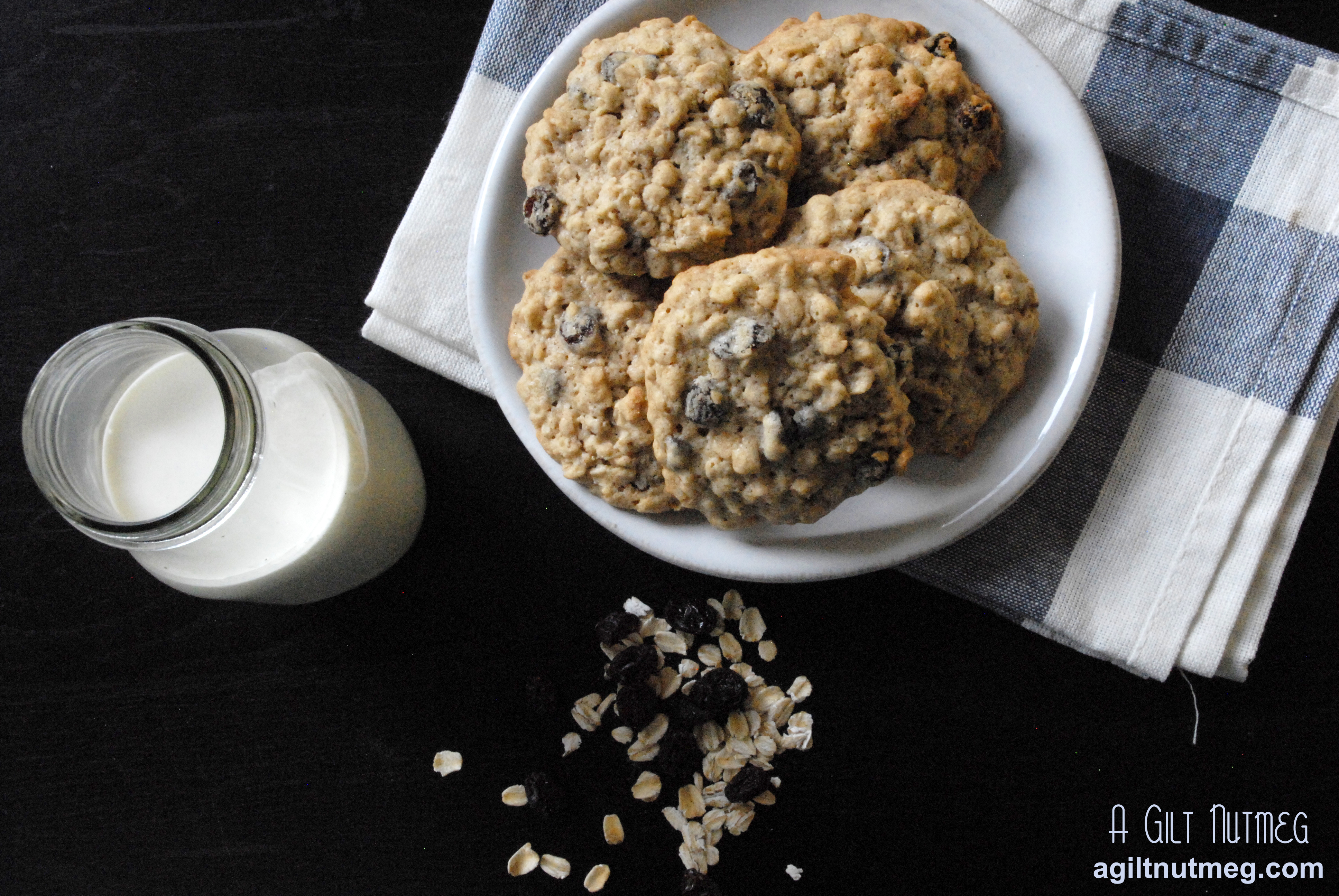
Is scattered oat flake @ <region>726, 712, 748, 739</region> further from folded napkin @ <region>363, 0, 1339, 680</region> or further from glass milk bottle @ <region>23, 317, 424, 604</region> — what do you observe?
glass milk bottle @ <region>23, 317, 424, 604</region>

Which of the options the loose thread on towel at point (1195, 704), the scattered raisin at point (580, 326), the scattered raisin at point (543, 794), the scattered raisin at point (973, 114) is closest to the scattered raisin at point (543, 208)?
the scattered raisin at point (580, 326)

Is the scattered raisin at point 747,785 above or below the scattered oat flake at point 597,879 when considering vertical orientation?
above

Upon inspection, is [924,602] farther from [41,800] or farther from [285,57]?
[41,800]

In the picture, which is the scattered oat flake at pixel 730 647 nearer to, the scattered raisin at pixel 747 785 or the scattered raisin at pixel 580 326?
the scattered raisin at pixel 747 785

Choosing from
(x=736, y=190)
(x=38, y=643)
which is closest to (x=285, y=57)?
(x=736, y=190)

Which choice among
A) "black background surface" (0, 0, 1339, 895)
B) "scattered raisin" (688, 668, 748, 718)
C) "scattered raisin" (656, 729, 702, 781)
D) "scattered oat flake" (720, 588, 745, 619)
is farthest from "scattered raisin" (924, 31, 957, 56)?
"scattered raisin" (656, 729, 702, 781)

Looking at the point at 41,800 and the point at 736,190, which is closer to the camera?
the point at 736,190
